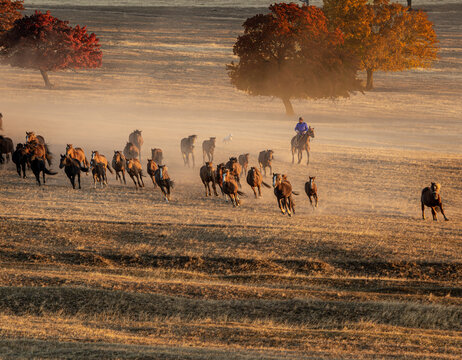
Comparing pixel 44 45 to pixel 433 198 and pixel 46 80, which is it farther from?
pixel 433 198

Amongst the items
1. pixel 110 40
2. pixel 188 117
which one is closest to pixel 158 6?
pixel 110 40

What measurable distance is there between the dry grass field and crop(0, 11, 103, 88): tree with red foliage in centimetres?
2573

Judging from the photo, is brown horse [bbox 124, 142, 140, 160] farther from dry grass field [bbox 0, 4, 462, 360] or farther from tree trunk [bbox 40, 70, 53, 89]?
tree trunk [bbox 40, 70, 53, 89]

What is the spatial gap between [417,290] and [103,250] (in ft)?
33.3

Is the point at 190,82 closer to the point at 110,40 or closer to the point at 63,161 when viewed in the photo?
the point at 110,40

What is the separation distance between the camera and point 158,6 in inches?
5271

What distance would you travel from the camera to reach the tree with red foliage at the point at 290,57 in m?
69.7

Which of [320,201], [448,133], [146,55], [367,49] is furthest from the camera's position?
[146,55]

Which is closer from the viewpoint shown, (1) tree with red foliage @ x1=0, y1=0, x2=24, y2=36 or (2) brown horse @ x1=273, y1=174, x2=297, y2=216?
(2) brown horse @ x1=273, y1=174, x2=297, y2=216

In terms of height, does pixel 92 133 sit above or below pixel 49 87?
below

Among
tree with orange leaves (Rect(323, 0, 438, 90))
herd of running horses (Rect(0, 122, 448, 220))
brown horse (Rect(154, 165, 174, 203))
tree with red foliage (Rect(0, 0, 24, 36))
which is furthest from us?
tree with red foliage (Rect(0, 0, 24, 36))

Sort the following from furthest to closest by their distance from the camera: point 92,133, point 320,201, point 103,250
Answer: point 92,133
point 320,201
point 103,250

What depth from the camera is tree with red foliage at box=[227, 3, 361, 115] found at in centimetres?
6969

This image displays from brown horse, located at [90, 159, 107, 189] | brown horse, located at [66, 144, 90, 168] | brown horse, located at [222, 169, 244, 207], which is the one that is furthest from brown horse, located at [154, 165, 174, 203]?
brown horse, located at [66, 144, 90, 168]
